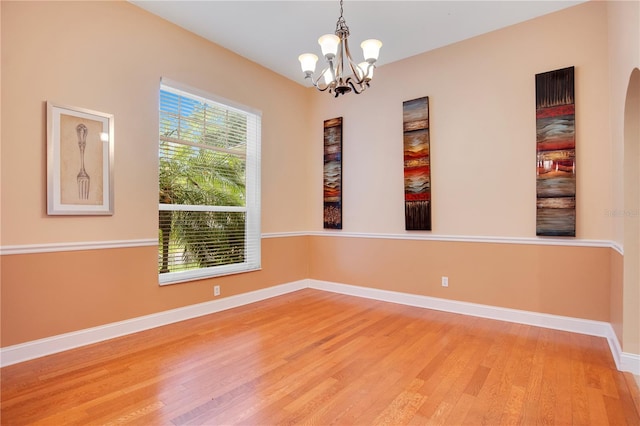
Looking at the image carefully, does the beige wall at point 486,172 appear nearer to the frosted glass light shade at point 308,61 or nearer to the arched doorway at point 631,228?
the arched doorway at point 631,228

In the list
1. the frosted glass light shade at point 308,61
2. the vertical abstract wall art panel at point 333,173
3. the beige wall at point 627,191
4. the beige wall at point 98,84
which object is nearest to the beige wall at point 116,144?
the beige wall at point 98,84

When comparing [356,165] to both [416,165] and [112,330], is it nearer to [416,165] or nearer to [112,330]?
[416,165]

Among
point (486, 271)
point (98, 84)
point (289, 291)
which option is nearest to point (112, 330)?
point (98, 84)

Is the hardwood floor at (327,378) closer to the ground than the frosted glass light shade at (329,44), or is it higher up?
closer to the ground

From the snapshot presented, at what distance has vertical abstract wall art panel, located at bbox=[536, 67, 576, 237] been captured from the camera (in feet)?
10.8

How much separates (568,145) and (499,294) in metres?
1.71

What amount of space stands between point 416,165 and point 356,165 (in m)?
0.94

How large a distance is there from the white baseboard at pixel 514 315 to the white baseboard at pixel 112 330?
5.22 ft

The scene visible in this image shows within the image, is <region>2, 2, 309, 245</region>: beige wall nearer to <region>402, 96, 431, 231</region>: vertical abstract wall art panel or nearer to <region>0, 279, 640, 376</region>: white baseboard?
<region>0, 279, 640, 376</region>: white baseboard

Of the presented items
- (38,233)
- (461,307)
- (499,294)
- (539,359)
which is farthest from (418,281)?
→ (38,233)

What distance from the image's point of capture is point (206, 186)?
13.1ft

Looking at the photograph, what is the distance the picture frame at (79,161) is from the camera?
2.76 m

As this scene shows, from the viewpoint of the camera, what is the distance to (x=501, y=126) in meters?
3.69

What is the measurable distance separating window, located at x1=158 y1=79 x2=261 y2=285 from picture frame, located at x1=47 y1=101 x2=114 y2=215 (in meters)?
0.56
